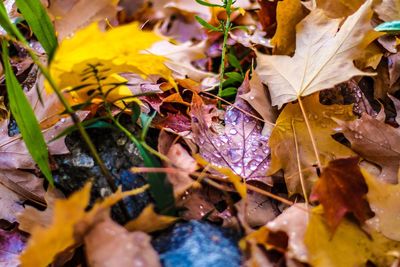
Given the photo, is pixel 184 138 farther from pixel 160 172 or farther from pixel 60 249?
pixel 60 249

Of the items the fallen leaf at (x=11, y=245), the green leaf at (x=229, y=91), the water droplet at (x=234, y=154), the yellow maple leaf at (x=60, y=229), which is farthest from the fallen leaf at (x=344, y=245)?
the fallen leaf at (x=11, y=245)

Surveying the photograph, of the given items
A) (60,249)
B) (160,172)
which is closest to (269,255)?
(160,172)

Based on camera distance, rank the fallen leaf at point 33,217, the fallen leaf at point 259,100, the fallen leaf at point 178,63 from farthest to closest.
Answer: the fallen leaf at point 178,63 → the fallen leaf at point 259,100 → the fallen leaf at point 33,217

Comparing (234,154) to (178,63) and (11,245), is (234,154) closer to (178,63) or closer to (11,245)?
(178,63)

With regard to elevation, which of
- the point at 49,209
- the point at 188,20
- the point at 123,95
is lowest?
the point at 188,20

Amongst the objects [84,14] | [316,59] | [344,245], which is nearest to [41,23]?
[84,14]

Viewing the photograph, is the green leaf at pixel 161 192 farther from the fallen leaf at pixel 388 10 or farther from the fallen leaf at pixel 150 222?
the fallen leaf at pixel 388 10
